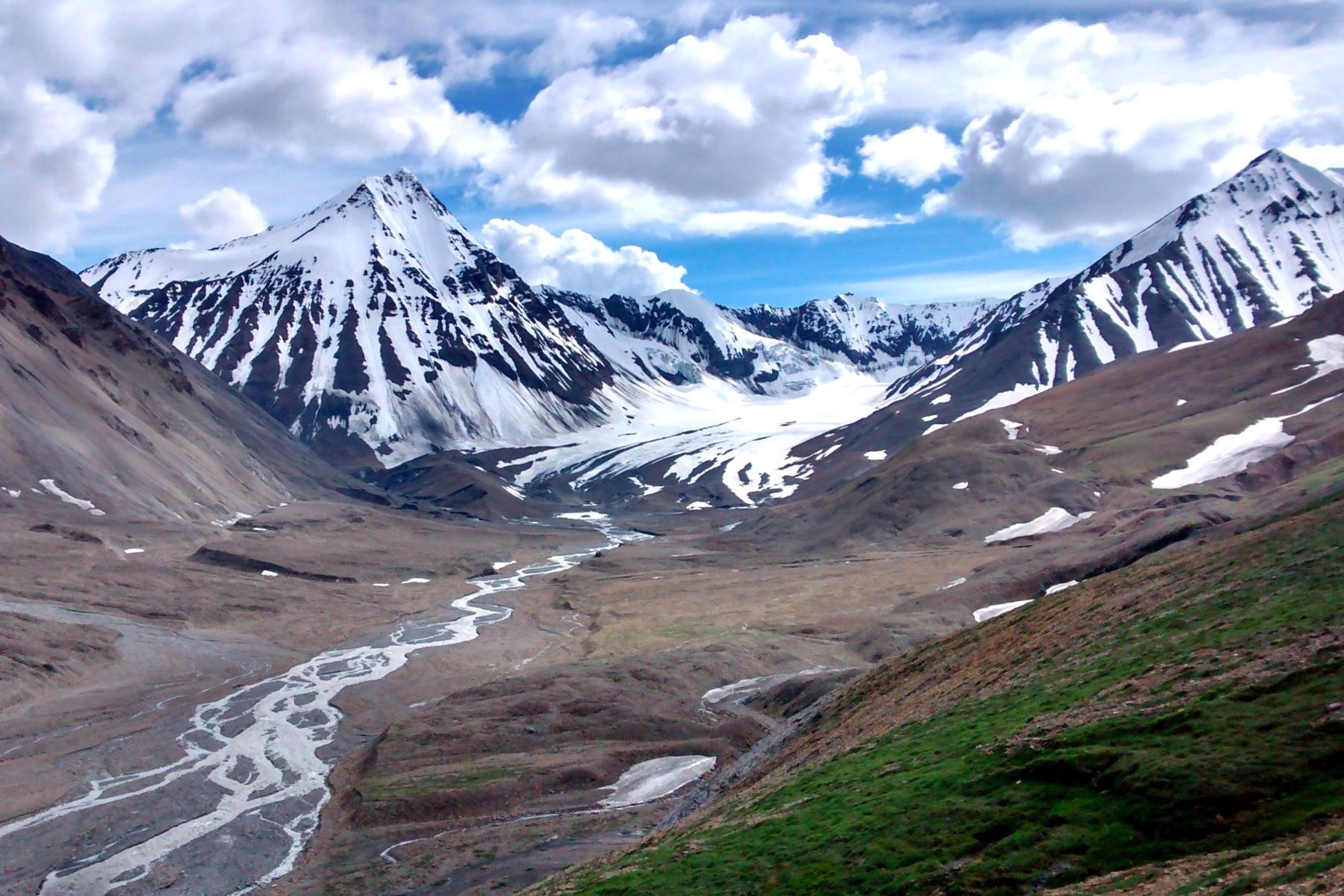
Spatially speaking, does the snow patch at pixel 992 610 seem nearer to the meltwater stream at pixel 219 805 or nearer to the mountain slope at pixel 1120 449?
the mountain slope at pixel 1120 449

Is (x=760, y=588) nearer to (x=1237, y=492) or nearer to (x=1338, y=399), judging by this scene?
(x=1237, y=492)

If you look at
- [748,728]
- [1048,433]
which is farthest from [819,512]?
[748,728]

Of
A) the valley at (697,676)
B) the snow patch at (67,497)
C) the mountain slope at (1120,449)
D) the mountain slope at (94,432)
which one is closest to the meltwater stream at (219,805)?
the valley at (697,676)

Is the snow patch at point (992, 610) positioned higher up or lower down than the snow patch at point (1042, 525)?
lower down

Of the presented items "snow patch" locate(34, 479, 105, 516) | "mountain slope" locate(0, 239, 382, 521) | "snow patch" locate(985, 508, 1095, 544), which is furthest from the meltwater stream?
"snow patch" locate(985, 508, 1095, 544)

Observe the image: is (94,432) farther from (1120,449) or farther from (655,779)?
(1120,449)

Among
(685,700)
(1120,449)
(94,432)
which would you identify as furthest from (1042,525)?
(94,432)
